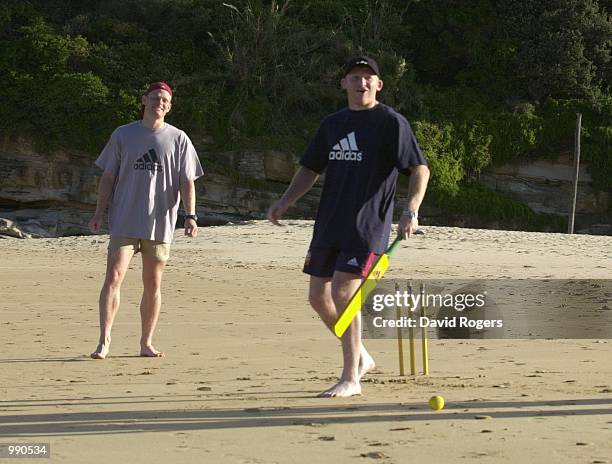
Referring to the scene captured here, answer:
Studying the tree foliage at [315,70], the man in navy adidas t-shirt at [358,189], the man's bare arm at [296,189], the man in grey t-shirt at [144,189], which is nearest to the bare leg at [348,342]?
the man in navy adidas t-shirt at [358,189]

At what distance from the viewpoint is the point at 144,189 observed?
7.22 m

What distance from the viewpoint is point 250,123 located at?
33031 mm

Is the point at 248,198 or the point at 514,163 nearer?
the point at 248,198

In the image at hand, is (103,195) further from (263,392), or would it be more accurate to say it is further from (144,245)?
(263,392)

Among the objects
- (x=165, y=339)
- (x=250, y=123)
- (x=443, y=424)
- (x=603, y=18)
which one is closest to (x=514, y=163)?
(x=603, y=18)

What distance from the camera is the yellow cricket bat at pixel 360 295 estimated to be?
18.7 feet

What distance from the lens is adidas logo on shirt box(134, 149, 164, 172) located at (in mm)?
7219

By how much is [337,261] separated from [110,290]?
2.15m

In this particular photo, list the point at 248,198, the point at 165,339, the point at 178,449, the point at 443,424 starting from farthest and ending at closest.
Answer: the point at 248,198, the point at 165,339, the point at 443,424, the point at 178,449

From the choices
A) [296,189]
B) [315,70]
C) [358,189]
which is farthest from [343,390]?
[315,70]

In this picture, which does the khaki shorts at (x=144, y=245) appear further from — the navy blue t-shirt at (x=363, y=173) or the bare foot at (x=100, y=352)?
the navy blue t-shirt at (x=363, y=173)

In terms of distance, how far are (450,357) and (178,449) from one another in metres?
3.44

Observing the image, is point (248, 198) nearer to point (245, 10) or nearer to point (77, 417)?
point (245, 10)

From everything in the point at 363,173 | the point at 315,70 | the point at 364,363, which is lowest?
the point at 364,363
